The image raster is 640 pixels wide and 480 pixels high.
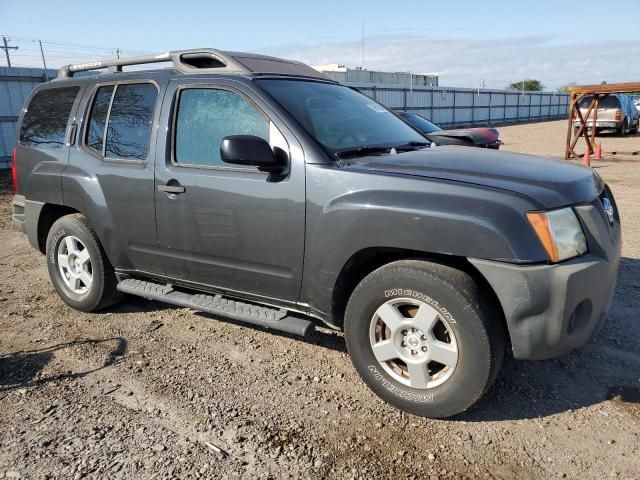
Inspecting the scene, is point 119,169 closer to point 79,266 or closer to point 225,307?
point 79,266

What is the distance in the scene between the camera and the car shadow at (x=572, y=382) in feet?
9.95

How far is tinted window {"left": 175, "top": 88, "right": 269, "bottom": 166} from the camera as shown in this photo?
3418 mm

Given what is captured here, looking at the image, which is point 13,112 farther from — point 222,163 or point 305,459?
point 305,459

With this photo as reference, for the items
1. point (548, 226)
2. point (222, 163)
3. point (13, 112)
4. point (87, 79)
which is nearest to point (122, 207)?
point (222, 163)

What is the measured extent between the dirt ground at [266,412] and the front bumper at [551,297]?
516 millimetres

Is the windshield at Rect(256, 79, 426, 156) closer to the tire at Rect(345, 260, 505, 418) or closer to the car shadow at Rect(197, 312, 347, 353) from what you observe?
A: the tire at Rect(345, 260, 505, 418)

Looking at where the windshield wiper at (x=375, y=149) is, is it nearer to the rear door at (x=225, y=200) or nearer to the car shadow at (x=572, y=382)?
the rear door at (x=225, y=200)

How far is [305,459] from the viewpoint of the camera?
2631mm

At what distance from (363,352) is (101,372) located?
5.80 ft

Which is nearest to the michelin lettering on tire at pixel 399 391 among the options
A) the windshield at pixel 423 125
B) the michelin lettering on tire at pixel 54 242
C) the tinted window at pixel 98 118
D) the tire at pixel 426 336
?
the tire at pixel 426 336

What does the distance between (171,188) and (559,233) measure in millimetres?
2399

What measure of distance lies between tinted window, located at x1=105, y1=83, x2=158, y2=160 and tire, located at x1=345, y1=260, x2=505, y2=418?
1994mm

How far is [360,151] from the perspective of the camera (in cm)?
338

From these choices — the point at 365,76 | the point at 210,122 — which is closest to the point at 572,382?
the point at 210,122
